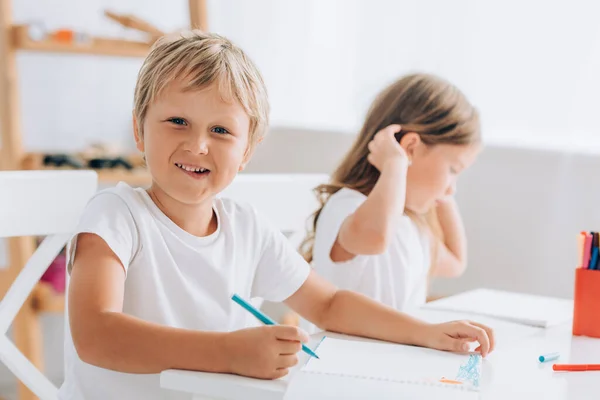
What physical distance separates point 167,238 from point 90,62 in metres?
2.10

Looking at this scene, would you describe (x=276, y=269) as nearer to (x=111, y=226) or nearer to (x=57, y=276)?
(x=111, y=226)

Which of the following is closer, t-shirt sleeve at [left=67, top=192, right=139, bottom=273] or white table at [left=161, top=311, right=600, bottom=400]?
white table at [left=161, top=311, right=600, bottom=400]

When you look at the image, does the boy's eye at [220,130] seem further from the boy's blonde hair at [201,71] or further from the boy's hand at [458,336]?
the boy's hand at [458,336]

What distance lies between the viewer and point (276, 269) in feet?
4.03

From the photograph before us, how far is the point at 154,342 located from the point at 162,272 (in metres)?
0.22

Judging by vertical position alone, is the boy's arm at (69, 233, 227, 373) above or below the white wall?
below

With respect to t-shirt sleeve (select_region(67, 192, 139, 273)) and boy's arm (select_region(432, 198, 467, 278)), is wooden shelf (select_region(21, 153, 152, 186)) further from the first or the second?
t-shirt sleeve (select_region(67, 192, 139, 273))

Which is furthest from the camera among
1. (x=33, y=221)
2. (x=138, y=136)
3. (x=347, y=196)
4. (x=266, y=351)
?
(x=347, y=196)

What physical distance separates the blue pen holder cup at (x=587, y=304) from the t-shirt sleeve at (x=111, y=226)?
2.04ft

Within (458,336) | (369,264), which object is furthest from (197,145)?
(369,264)

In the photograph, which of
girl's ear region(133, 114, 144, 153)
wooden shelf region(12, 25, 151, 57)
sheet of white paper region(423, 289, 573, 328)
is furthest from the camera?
wooden shelf region(12, 25, 151, 57)

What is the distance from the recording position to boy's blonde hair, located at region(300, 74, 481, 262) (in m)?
1.61

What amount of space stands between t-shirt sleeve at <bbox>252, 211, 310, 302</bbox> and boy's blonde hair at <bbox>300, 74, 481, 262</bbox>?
410 millimetres

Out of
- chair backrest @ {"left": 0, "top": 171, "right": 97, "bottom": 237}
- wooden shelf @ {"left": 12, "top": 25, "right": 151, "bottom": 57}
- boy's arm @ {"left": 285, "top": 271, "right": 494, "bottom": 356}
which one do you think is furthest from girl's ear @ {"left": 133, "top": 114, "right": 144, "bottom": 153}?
wooden shelf @ {"left": 12, "top": 25, "right": 151, "bottom": 57}
